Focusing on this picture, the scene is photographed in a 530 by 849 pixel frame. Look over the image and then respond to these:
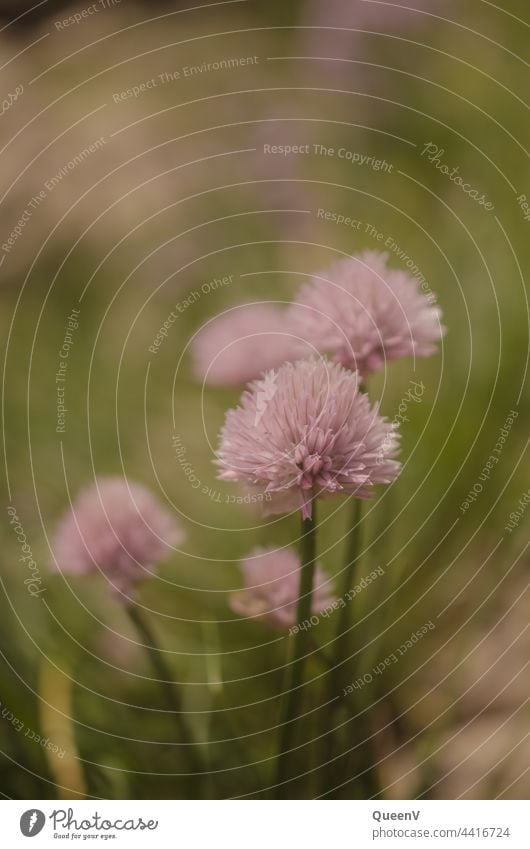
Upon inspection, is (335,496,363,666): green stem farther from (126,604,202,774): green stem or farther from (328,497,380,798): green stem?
(126,604,202,774): green stem

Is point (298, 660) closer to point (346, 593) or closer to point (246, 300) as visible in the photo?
point (346, 593)

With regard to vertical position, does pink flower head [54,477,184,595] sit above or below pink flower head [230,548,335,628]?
above

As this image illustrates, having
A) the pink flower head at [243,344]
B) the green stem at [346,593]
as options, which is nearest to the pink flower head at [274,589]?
the green stem at [346,593]

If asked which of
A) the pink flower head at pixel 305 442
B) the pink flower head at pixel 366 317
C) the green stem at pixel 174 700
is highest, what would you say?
the pink flower head at pixel 366 317

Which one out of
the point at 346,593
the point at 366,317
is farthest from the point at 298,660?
the point at 366,317

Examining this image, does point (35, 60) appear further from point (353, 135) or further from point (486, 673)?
point (486, 673)

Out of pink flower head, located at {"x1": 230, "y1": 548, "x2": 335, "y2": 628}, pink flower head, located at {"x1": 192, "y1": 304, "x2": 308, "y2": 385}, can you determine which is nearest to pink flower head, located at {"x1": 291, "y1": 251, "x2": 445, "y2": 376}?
pink flower head, located at {"x1": 192, "y1": 304, "x2": 308, "y2": 385}

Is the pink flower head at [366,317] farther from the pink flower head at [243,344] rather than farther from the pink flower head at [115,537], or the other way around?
the pink flower head at [115,537]
